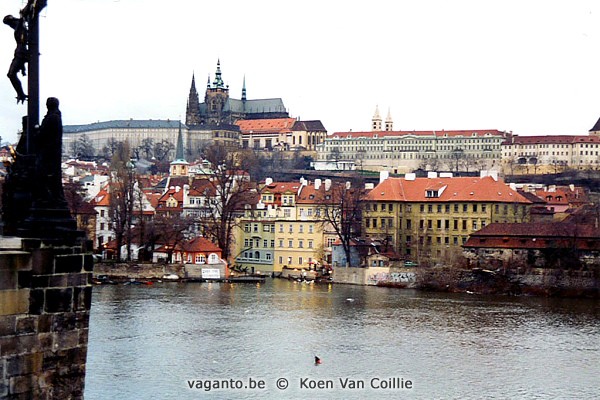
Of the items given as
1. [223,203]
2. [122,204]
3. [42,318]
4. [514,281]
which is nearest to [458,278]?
[514,281]

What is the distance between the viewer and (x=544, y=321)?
34.8 meters

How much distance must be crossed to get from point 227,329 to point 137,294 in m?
11.7

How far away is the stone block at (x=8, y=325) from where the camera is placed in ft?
21.3

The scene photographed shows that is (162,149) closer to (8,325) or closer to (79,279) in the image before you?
(79,279)

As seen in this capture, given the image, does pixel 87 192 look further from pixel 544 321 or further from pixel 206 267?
pixel 544 321

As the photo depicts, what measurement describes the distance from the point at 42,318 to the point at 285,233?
165 feet

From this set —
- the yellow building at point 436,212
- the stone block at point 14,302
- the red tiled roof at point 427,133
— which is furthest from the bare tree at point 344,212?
the red tiled roof at point 427,133

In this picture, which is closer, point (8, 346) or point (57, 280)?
point (8, 346)

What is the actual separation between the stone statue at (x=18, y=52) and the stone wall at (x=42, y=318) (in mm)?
1278

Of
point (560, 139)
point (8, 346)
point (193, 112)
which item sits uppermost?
point (193, 112)

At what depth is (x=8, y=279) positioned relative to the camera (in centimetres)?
656

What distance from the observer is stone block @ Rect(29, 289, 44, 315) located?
668 cm

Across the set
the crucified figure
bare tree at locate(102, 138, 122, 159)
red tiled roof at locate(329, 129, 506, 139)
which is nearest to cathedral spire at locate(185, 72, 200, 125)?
bare tree at locate(102, 138, 122, 159)

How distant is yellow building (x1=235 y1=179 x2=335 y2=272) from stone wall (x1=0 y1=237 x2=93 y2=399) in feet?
159
